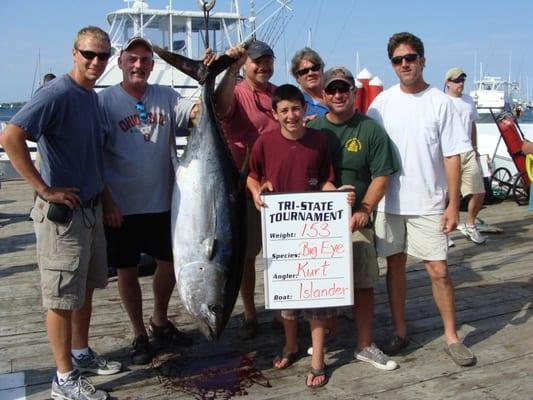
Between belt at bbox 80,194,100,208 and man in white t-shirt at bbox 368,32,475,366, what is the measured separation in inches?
61.1

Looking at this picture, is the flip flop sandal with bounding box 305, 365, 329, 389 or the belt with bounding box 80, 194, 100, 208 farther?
the flip flop sandal with bounding box 305, 365, 329, 389

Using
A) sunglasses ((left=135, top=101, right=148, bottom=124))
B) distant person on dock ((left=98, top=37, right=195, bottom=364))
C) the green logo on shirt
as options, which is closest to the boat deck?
distant person on dock ((left=98, top=37, right=195, bottom=364))

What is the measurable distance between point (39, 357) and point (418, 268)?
3.29m

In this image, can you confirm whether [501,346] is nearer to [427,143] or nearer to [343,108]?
[427,143]

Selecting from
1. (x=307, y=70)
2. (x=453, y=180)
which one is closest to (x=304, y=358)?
(x=453, y=180)

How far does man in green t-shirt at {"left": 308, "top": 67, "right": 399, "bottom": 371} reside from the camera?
119 inches

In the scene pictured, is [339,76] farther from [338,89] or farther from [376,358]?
[376,358]

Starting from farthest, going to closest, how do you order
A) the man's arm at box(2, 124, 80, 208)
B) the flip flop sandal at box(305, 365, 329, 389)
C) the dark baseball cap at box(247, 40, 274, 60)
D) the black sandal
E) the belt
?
the black sandal
the dark baseball cap at box(247, 40, 274, 60)
the flip flop sandal at box(305, 365, 329, 389)
the belt
the man's arm at box(2, 124, 80, 208)

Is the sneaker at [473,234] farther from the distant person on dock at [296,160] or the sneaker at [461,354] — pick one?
the distant person on dock at [296,160]

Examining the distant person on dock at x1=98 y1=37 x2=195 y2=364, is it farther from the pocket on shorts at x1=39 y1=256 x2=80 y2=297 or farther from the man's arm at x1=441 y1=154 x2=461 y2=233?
the man's arm at x1=441 y1=154 x2=461 y2=233

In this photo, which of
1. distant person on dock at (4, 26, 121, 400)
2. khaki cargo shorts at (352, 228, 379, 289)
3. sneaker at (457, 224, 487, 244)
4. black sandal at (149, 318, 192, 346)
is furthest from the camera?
sneaker at (457, 224, 487, 244)

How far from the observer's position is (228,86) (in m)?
3.22

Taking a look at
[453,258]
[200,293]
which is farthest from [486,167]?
[200,293]

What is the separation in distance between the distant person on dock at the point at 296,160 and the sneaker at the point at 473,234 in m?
3.53
